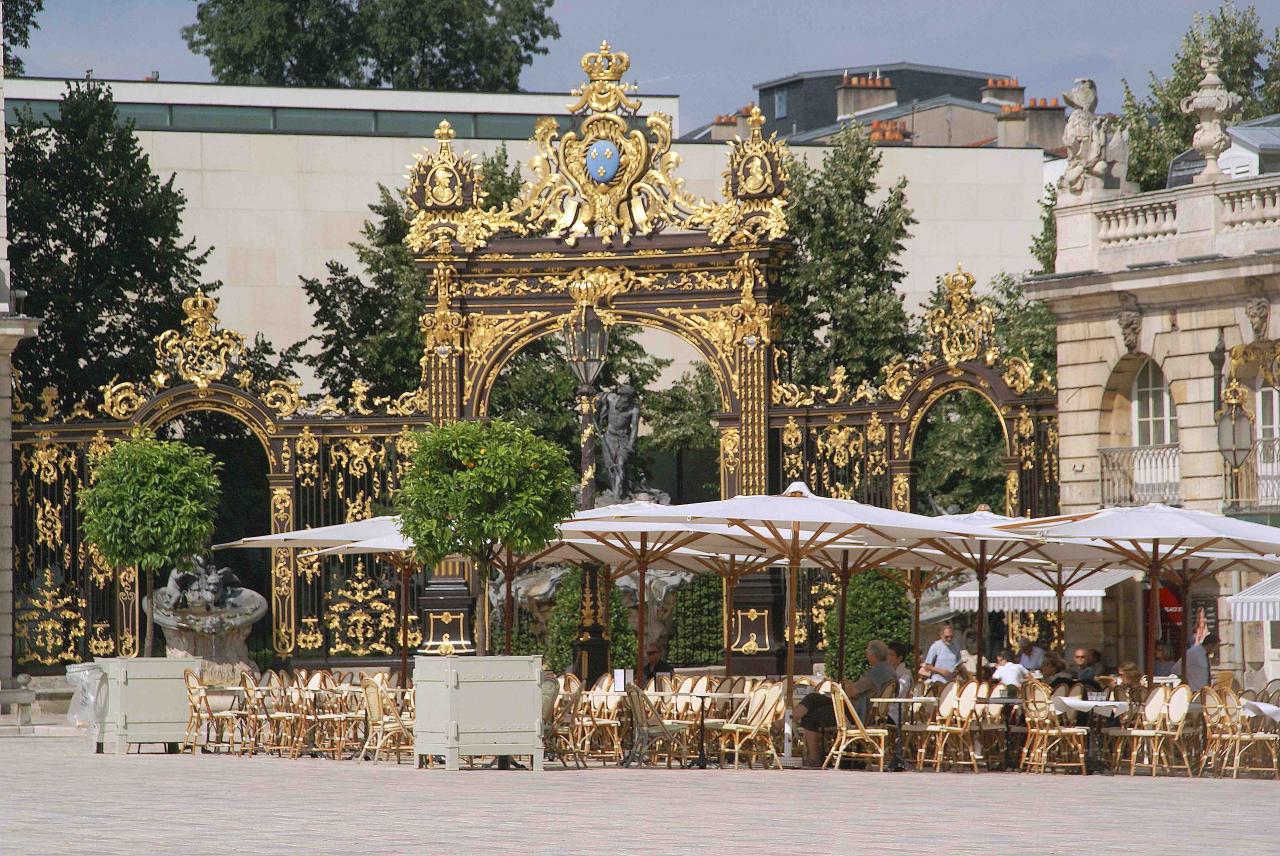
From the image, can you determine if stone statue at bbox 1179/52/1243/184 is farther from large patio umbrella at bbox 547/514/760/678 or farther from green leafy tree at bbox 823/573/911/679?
large patio umbrella at bbox 547/514/760/678

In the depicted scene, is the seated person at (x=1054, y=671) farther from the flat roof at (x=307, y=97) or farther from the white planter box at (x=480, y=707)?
the flat roof at (x=307, y=97)

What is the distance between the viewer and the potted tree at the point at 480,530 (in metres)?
20.5

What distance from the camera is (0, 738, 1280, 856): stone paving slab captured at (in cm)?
1299

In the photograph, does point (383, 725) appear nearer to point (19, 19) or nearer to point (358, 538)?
point (358, 538)

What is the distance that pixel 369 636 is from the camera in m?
30.1

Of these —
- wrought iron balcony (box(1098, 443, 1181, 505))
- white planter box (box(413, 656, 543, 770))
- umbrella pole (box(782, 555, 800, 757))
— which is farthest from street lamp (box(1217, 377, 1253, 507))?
white planter box (box(413, 656, 543, 770))

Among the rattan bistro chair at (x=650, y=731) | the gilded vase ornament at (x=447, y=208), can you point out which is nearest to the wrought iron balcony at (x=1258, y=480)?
the rattan bistro chair at (x=650, y=731)

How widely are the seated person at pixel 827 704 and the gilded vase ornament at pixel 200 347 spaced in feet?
35.1

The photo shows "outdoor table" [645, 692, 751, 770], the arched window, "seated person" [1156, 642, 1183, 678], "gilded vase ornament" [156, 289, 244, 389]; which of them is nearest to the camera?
"outdoor table" [645, 692, 751, 770]

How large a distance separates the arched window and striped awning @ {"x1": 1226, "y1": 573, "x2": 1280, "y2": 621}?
5713mm

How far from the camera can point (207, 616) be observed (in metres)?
29.7

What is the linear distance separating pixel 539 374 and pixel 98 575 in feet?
41.3

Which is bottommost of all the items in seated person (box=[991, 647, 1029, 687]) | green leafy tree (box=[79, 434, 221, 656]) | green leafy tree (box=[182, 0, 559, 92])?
seated person (box=[991, 647, 1029, 687])

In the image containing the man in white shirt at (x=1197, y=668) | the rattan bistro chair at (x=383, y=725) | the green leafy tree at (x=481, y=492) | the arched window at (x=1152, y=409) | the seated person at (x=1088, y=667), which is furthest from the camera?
the arched window at (x=1152, y=409)
